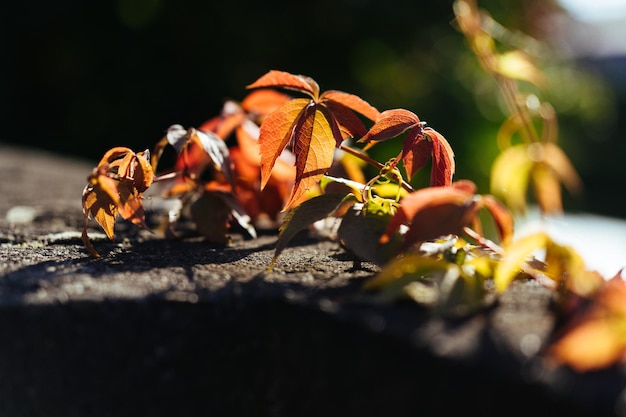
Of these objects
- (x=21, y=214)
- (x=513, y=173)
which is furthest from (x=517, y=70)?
(x=21, y=214)

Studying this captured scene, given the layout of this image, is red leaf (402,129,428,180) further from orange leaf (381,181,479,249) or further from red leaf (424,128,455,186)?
orange leaf (381,181,479,249)

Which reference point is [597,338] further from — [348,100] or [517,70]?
[348,100]

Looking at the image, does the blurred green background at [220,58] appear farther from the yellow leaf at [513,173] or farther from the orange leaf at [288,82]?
the yellow leaf at [513,173]

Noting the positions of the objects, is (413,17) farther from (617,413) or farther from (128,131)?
(617,413)

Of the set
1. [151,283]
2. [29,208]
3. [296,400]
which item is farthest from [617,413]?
[29,208]

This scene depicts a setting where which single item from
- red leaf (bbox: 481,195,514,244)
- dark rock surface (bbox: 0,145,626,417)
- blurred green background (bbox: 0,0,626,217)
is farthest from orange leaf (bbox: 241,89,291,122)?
blurred green background (bbox: 0,0,626,217)

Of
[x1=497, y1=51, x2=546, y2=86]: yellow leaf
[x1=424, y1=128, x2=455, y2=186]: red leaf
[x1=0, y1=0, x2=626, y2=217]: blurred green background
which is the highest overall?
[x1=0, y1=0, x2=626, y2=217]: blurred green background
